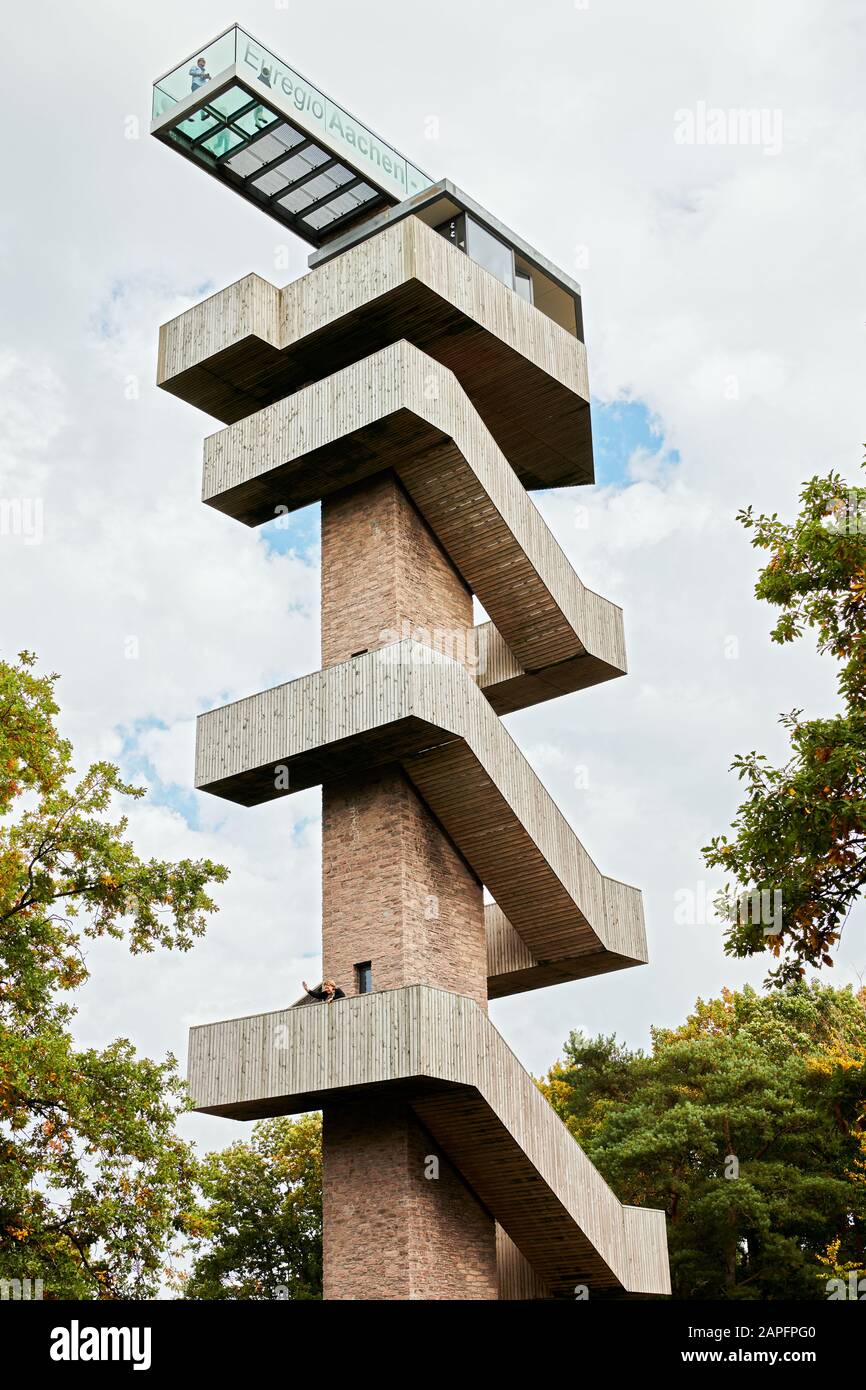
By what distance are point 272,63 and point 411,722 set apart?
14.9 m

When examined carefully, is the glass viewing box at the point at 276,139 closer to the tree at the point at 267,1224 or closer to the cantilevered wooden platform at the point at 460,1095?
the cantilevered wooden platform at the point at 460,1095

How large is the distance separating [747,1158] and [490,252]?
84.2 feet

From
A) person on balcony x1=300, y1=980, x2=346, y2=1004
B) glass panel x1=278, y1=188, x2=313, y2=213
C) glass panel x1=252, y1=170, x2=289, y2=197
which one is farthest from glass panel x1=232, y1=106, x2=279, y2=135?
person on balcony x1=300, y1=980, x2=346, y2=1004

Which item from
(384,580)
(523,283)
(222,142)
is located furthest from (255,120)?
(384,580)

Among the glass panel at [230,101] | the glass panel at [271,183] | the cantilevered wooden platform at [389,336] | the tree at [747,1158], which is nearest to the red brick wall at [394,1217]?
the cantilevered wooden platform at [389,336]

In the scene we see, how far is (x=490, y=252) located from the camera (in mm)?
29578

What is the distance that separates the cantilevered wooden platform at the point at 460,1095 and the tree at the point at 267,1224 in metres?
18.0

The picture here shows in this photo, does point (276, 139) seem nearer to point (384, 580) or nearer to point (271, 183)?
point (271, 183)

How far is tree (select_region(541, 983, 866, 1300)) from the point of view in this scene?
3744cm

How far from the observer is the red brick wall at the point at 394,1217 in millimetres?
22094

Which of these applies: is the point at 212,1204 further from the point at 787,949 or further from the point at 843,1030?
the point at 787,949
